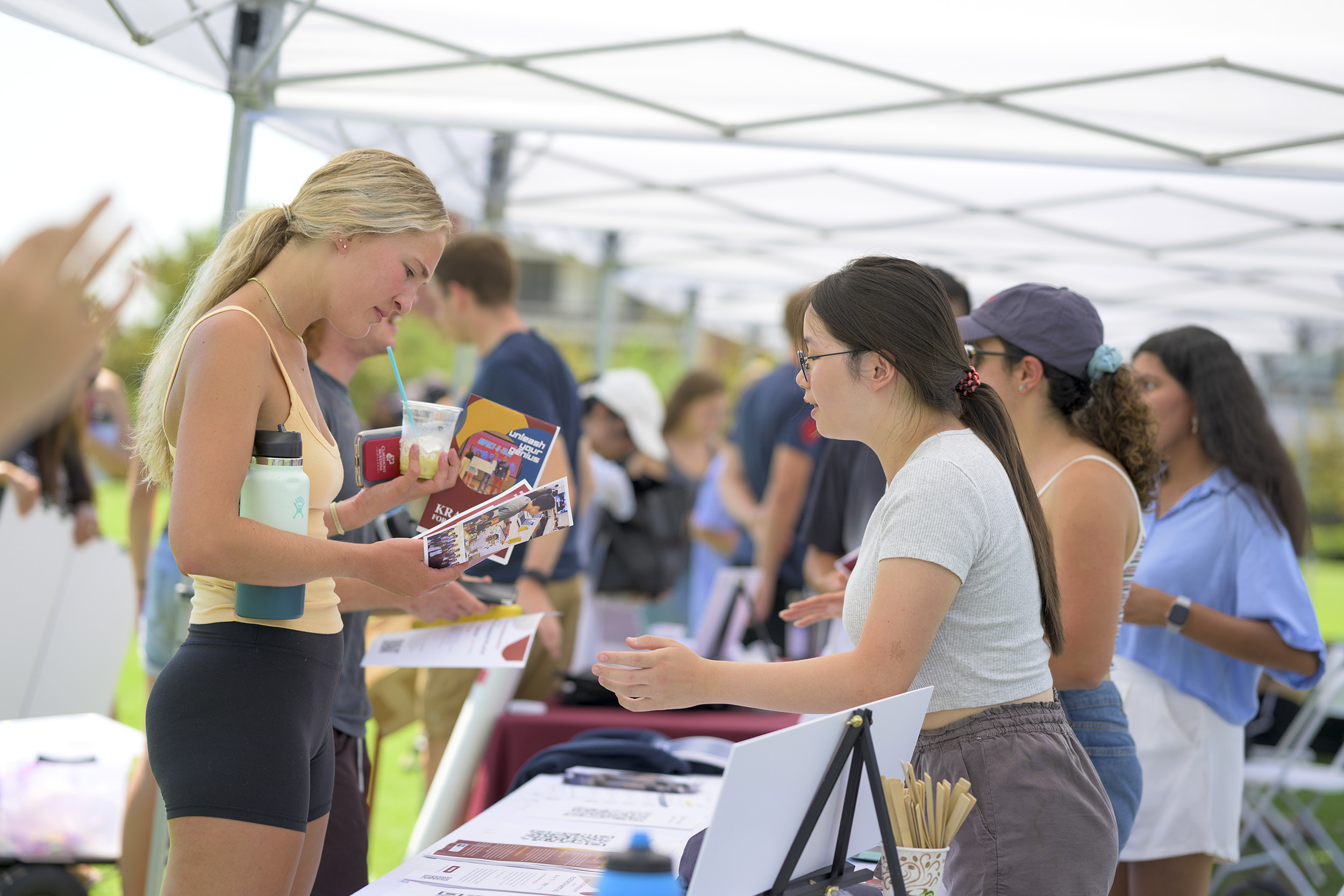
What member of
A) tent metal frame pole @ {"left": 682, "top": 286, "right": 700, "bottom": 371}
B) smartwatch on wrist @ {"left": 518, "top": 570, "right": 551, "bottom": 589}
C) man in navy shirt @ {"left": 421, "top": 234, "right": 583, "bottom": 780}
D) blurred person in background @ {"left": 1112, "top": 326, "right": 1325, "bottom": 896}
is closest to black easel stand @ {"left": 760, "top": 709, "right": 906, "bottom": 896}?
blurred person in background @ {"left": 1112, "top": 326, "right": 1325, "bottom": 896}

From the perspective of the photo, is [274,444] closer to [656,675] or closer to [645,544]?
[656,675]

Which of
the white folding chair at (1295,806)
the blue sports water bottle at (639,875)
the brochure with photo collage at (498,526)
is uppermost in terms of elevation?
the brochure with photo collage at (498,526)

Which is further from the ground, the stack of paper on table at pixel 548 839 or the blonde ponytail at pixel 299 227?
the blonde ponytail at pixel 299 227

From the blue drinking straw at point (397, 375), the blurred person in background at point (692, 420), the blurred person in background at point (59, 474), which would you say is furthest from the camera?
the blurred person in background at point (692, 420)

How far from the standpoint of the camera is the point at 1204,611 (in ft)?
7.44

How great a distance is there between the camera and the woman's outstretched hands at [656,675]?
129 cm

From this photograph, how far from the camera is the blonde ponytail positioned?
1544 millimetres

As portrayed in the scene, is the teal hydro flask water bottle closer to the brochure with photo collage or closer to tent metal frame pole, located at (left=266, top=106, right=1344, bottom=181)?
the brochure with photo collage

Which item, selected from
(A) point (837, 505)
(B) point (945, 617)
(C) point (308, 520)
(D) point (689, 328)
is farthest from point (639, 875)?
(D) point (689, 328)

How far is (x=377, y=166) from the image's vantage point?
158 centimetres

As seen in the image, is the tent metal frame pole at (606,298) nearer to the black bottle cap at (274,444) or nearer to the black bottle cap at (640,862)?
the black bottle cap at (274,444)

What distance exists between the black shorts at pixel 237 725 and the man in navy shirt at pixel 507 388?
145cm

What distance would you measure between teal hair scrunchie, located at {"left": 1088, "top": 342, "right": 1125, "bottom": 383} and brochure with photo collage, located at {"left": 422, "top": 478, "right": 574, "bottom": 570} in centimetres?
100

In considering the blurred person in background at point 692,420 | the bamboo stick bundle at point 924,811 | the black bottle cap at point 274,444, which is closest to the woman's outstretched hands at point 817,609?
the bamboo stick bundle at point 924,811
